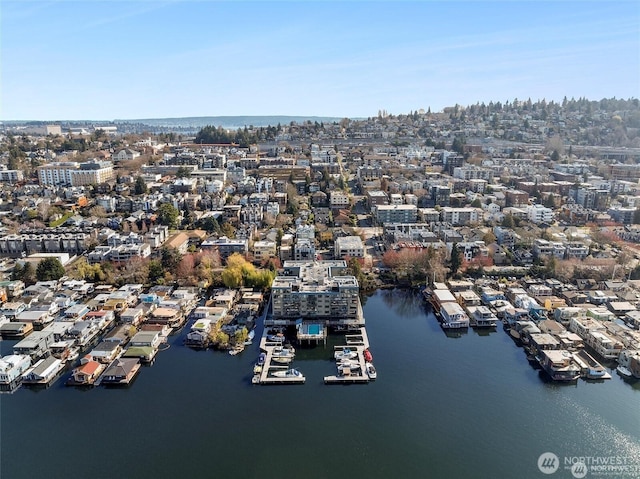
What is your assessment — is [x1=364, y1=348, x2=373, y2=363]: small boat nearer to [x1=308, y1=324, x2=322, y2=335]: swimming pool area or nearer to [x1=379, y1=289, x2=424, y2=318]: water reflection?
[x1=308, y1=324, x2=322, y2=335]: swimming pool area

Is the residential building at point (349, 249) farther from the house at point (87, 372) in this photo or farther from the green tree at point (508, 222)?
the house at point (87, 372)

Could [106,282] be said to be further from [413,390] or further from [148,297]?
[413,390]

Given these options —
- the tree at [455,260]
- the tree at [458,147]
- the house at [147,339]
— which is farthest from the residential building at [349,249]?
the tree at [458,147]

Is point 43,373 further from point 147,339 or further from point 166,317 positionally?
point 166,317

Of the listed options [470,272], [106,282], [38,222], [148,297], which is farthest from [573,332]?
[38,222]

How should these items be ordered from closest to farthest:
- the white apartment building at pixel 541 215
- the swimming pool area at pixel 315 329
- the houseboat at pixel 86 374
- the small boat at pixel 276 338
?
the houseboat at pixel 86 374, the small boat at pixel 276 338, the swimming pool area at pixel 315 329, the white apartment building at pixel 541 215

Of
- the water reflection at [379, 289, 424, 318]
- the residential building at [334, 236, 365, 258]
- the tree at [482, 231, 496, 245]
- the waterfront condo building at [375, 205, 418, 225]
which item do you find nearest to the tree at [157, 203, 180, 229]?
the residential building at [334, 236, 365, 258]

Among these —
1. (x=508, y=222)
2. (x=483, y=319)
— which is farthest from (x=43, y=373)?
(x=508, y=222)
